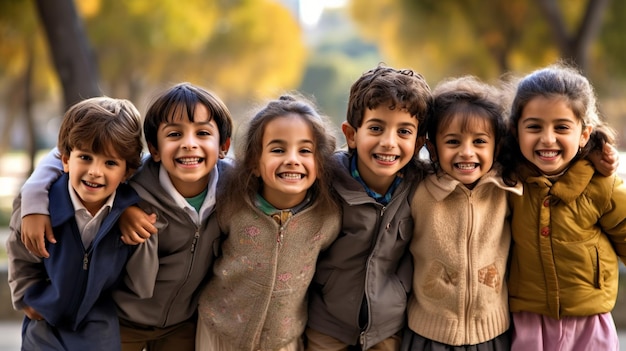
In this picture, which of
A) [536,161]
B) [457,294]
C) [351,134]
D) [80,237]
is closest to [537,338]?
[457,294]

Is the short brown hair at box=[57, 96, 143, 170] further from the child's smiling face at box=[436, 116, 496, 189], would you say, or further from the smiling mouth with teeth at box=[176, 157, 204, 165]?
the child's smiling face at box=[436, 116, 496, 189]

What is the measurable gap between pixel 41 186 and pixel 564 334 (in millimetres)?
2148

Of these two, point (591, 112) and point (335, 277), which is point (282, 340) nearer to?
point (335, 277)

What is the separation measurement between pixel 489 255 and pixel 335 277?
0.62 metres

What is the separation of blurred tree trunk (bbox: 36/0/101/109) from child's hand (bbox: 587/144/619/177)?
4.26m

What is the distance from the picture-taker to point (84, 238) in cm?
250

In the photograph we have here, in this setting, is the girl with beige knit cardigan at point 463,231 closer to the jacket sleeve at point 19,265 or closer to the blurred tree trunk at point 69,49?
the jacket sleeve at point 19,265

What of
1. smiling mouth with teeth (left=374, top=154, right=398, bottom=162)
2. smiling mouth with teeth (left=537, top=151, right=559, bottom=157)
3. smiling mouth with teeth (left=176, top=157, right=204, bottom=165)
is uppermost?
smiling mouth with teeth (left=537, top=151, right=559, bottom=157)

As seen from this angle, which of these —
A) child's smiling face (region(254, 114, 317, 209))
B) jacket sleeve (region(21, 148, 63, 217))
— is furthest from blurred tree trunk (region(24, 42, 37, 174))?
child's smiling face (region(254, 114, 317, 209))

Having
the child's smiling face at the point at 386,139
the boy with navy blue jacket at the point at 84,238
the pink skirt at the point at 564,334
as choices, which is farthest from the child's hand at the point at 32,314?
the pink skirt at the point at 564,334

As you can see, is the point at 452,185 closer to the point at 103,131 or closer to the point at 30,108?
the point at 103,131

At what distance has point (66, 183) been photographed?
256cm

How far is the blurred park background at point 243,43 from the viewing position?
281 inches

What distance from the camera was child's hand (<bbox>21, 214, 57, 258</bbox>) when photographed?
2.45 meters
